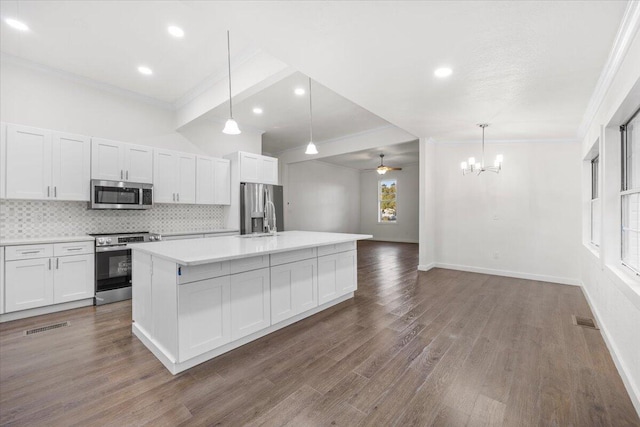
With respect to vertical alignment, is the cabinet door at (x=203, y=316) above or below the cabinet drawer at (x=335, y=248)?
below

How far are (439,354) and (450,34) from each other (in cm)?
261

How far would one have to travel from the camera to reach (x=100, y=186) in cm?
381

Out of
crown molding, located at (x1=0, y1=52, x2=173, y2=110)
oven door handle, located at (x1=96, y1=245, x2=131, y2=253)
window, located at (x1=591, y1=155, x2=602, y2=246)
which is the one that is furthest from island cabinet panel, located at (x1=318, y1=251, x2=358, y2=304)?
crown molding, located at (x1=0, y1=52, x2=173, y2=110)

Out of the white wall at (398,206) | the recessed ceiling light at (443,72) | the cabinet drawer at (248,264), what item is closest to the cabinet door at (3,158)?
the cabinet drawer at (248,264)

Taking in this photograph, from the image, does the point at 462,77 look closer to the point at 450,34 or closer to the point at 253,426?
the point at 450,34

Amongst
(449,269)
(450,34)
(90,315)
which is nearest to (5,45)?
(90,315)

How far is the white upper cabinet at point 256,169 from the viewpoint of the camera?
5.31 m

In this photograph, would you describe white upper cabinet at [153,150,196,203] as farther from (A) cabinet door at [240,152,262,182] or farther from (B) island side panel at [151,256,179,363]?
(B) island side panel at [151,256,179,363]

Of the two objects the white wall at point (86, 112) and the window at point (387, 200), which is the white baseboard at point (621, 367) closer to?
the white wall at point (86, 112)

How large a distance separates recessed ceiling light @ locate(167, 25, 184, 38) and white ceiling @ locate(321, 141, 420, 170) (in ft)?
16.2

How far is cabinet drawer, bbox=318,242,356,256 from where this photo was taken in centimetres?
331

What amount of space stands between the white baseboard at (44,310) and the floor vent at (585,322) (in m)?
5.86

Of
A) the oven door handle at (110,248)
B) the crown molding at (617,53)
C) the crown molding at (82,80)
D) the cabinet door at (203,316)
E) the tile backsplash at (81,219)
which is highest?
the crown molding at (82,80)

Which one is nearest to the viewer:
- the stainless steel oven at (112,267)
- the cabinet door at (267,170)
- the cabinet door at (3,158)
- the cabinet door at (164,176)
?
the cabinet door at (3,158)
